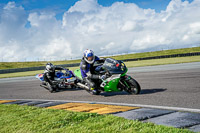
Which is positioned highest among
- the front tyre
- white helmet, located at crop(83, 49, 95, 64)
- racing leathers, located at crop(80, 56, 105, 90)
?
white helmet, located at crop(83, 49, 95, 64)

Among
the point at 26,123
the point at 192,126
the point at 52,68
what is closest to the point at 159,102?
the point at 192,126

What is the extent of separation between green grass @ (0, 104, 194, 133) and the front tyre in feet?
9.24

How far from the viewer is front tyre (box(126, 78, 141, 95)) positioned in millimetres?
7180

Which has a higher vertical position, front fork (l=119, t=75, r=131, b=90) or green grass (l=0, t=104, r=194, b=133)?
front fork (l=119, t=75, r=131, b=90)

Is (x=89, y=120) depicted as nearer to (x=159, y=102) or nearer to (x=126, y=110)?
(x=126, y=110)

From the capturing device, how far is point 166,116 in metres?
4.25

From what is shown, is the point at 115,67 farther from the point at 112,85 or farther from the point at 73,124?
the point at 73,124

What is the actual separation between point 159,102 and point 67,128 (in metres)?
3.02

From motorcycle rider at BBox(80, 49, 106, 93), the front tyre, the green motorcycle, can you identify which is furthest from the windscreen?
motorcycle rider at BBox(80, 49, 106, 93)

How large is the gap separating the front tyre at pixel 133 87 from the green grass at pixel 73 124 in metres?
2.82

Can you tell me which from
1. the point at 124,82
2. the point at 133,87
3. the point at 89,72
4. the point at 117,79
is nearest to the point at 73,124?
the point at 117,79

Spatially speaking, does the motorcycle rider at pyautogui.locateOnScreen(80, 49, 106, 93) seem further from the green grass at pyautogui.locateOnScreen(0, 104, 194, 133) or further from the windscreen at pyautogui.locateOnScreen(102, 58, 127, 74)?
the green grass at pyautogui.locateOnScreen(0, 104, 194, 133)

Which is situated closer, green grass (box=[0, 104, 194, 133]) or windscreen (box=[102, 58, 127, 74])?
green grass (box=[0, 104, 194, 133])

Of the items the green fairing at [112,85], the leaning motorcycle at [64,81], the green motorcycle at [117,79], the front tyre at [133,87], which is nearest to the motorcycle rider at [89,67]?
the green motorcycle at [117,79]
